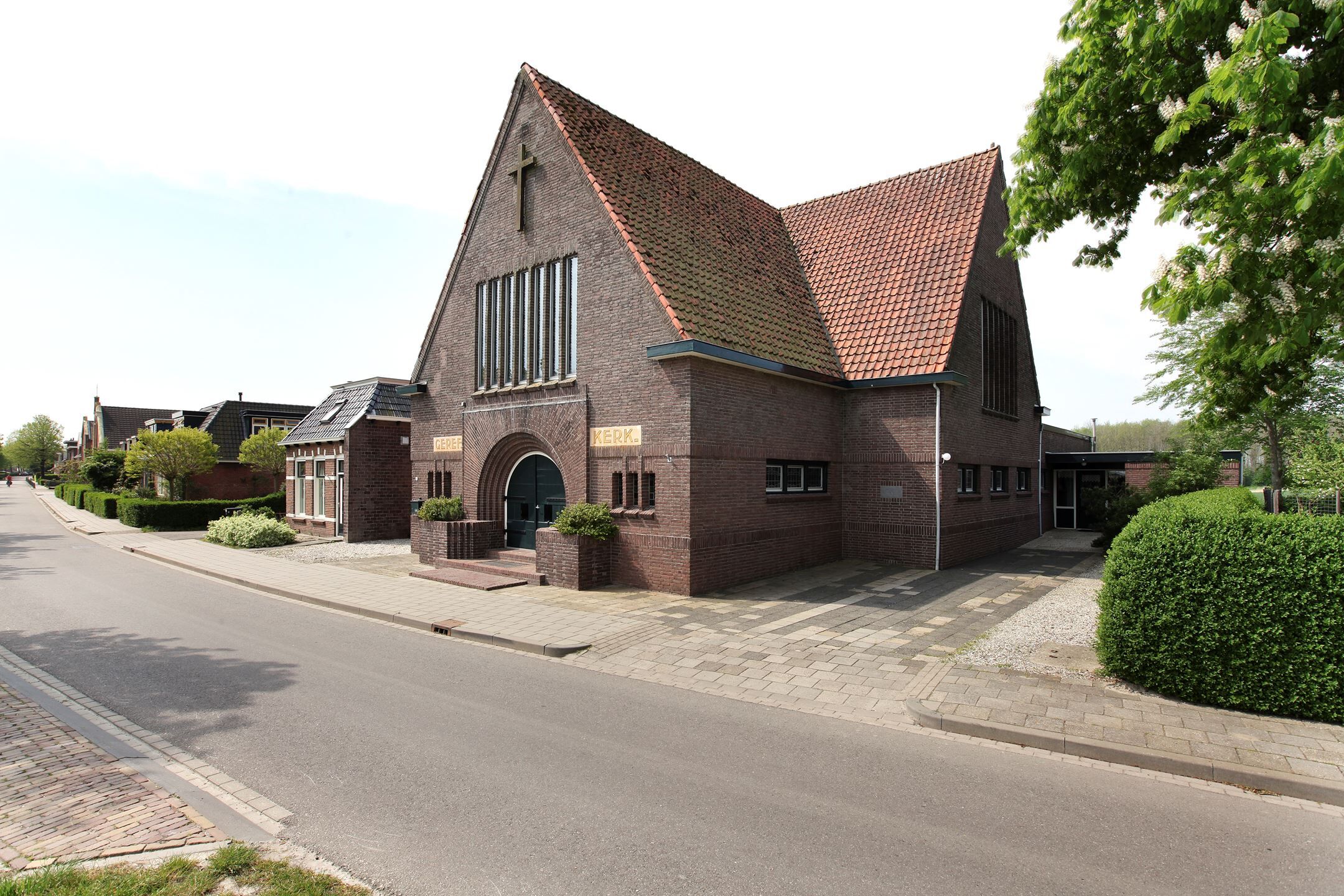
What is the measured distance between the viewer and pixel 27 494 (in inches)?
2778

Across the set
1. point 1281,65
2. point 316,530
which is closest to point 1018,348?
point 1281,65

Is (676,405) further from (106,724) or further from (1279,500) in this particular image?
(1279,500)

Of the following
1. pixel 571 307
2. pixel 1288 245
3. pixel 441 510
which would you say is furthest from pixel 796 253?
pixel 1288 245

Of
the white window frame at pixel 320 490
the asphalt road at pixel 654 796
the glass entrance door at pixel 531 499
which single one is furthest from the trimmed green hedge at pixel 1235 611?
the white window frame at pixel 320 490

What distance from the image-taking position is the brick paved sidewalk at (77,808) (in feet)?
12.9

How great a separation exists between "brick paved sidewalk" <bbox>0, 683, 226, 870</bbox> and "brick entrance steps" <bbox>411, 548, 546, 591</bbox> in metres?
7.77

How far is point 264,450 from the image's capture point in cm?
3231

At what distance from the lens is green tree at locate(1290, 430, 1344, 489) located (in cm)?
1758

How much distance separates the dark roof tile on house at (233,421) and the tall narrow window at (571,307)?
30.3 metres

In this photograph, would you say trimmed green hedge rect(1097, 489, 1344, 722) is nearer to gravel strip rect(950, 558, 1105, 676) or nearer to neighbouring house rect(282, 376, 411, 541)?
gravel strip rect(950, 558, 1105, 676)

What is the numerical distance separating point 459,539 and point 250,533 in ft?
32.1

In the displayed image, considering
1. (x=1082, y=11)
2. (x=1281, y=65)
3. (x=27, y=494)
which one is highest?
(x=1082, y=11)

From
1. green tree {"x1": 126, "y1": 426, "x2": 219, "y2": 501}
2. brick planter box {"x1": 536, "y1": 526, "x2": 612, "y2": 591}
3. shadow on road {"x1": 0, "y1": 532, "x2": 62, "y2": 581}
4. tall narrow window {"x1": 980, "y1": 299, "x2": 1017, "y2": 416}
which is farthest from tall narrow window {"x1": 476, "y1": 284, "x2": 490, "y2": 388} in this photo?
green tree {"x1": 126, "y1": 426, "x2": 219, "y2": 501}

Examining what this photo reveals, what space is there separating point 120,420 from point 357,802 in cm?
7261
